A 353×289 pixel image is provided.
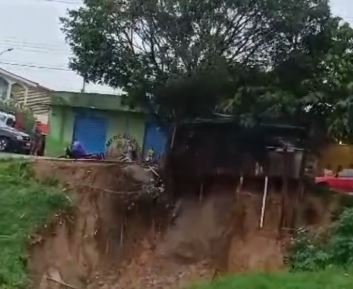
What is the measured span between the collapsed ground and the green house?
9931mm

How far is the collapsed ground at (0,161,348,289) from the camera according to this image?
440 inches

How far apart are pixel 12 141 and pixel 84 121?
96.2 inches

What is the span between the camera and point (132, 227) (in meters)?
12.5

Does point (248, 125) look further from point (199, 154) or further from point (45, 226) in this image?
point (45, 226)

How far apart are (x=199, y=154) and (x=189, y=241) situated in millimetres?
1498

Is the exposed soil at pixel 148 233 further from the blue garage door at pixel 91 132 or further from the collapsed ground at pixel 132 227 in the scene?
the blue garage door at pixel 91 132

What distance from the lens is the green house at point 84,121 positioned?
22.8 m

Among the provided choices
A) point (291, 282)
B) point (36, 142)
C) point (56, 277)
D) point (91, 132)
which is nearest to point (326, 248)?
point (291, 282)

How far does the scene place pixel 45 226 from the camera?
11125mm

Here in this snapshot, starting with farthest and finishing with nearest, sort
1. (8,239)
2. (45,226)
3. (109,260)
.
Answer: (109,260) < (45,226) < (8,239)

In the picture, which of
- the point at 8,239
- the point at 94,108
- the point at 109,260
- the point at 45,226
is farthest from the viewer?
the point at 94,108

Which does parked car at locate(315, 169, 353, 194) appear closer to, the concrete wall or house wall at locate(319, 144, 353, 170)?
house wall at locate(319, 144, 353, 170)

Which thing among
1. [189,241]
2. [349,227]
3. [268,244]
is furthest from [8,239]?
[349,227]

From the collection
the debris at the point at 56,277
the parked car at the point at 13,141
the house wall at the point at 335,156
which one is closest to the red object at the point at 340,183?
the house wall at the point at 335,156
